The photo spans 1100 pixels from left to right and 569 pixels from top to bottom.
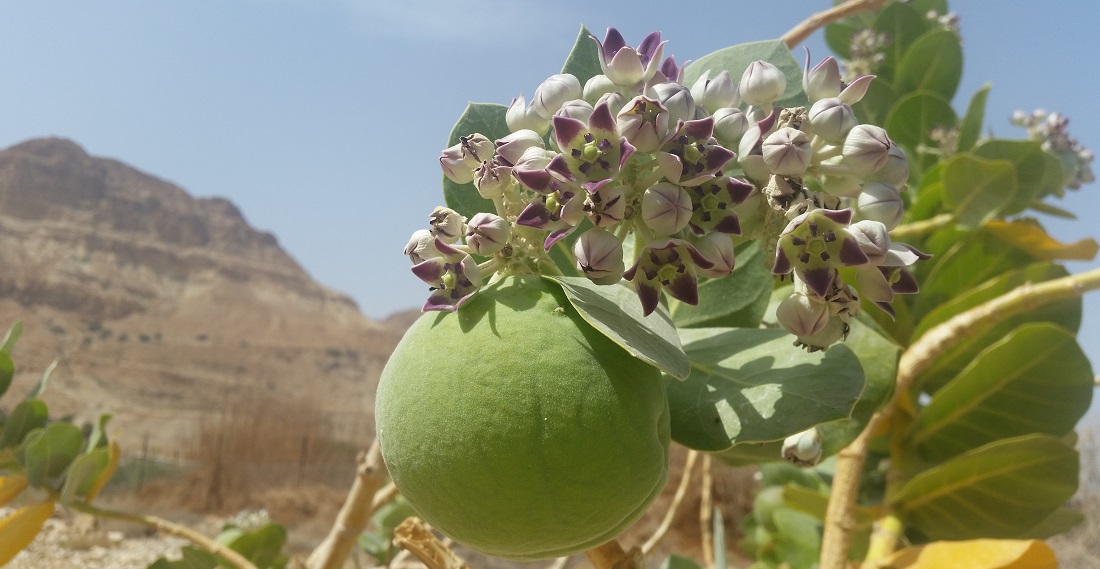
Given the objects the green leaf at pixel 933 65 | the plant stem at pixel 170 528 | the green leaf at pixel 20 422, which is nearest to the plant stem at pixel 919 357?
the plant stem at pixel 170 528

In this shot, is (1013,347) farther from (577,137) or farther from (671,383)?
(577,137)

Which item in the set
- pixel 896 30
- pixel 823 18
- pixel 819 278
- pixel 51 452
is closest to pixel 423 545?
pixel 819 278

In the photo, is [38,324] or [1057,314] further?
[38,324]

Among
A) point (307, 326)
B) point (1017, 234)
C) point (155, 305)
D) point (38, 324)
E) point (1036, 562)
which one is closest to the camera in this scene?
point (1036, 562)

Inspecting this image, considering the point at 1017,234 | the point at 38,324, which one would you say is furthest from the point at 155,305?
the point at 1017,234

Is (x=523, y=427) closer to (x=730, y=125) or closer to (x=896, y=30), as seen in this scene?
(x=730, y=125)

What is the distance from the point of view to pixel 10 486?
1.58 m

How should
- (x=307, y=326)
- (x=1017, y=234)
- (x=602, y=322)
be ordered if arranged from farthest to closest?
(x=307, y=326), (x=1017, y=234), (x=602, y=322)

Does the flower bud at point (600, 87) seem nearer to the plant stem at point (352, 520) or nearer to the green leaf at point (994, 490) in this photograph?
the plant stem at point (352, 520)

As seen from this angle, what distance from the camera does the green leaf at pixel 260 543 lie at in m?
2.03

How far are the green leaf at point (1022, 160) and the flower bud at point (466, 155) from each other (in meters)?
1.87

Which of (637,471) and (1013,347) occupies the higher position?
(637,471)

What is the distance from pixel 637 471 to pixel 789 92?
0.56 meters

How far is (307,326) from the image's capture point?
39156 mm
